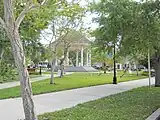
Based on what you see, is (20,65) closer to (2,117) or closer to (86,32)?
(2,117)

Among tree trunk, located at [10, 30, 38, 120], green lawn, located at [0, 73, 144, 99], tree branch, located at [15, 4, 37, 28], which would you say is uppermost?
tree branch, located at [15, 4, 37, 28]

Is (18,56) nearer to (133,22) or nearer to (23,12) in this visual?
(23,12)

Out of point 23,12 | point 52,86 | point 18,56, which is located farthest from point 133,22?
point 52,86

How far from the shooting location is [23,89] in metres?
8.56

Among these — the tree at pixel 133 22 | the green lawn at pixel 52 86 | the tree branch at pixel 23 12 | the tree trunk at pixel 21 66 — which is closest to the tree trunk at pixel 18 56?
the tree trunk at pixel 21 66

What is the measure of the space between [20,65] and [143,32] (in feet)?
25.8

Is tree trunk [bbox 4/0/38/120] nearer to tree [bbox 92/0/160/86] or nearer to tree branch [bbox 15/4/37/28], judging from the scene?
tree branch [bbox 15/4/37/28]

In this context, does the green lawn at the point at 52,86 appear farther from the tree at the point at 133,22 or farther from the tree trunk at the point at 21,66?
the tree trunk at the point at 21,66

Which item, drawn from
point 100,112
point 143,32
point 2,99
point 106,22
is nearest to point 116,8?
point 106,22

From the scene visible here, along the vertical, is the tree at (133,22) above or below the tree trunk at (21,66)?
above

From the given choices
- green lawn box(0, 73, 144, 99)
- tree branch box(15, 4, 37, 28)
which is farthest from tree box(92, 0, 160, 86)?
tree branch box(15, 4, 37, 28)

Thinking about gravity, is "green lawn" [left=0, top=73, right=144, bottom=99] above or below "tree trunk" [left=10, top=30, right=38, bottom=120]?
below

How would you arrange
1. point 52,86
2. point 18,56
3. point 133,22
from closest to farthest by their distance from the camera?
point 18,56 → point 133,22 → point 52,86

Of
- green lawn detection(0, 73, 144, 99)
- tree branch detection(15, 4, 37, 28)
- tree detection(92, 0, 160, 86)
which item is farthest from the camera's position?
green lawn detection(0, 73, 144, 99)
